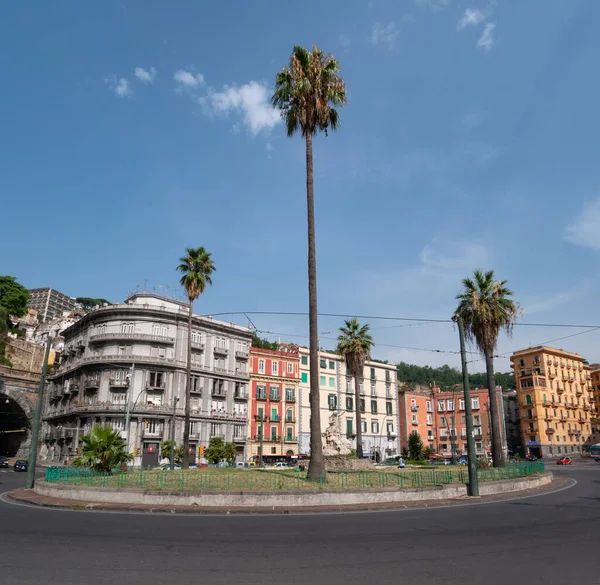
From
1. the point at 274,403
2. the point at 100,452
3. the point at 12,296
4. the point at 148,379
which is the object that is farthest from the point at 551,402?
the point at 12,296

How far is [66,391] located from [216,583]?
209ft

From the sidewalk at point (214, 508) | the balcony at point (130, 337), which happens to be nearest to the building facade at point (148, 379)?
the balcony at point (130, 337)

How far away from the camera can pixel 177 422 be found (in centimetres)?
5972

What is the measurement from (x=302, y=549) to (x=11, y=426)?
259ft

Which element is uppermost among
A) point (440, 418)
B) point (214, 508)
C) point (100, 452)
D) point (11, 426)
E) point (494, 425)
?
point (440, 418)

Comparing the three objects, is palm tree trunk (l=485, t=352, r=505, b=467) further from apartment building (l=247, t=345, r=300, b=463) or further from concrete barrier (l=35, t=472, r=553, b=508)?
apartment building (l=247, t=345, r=300, b=463)

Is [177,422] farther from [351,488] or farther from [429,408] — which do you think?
[429,408]

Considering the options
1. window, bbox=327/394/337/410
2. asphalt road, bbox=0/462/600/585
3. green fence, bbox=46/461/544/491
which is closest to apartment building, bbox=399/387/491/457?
window, bbox=327/394/337/410

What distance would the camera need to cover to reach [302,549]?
11.0 m

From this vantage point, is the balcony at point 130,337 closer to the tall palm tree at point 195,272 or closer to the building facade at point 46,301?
the tall palm tree at point 195,272

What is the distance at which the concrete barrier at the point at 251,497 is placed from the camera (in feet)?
64.0

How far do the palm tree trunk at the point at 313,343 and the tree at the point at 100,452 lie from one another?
1047 centimetres

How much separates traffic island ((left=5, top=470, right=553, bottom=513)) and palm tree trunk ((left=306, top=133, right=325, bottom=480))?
5.98 feet

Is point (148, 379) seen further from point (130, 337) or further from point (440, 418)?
point (440, 418)
